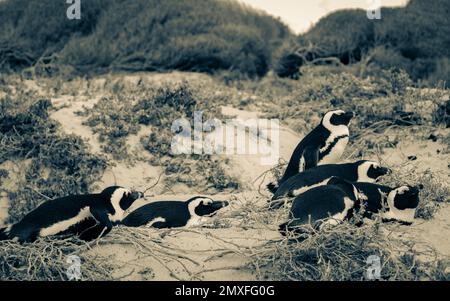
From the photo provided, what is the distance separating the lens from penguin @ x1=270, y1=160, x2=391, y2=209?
6344mm

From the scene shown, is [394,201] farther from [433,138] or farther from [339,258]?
[433,138]

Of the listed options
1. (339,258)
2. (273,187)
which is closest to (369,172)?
(273,187)

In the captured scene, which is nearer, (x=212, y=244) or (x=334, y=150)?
(x=212, y=244)

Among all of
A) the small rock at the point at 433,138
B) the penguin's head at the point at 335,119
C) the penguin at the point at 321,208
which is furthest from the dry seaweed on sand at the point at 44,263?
the small rock at the point at 433,138

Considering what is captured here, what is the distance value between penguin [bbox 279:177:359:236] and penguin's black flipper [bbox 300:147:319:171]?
1567 mm

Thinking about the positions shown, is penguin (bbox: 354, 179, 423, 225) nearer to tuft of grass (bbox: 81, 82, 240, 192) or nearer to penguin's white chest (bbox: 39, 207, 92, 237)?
penguin's white chest (bbox: 39, 207, 92, 237)

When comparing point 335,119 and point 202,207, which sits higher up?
point 335,119

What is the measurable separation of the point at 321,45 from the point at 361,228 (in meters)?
8.14

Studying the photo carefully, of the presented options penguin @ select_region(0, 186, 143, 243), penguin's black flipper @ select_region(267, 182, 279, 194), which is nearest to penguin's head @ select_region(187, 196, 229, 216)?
penguin's black flipper @ select_region(267, 182, 279, 194)

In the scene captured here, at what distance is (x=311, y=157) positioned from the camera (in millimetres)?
7383

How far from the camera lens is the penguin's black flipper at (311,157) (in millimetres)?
7316

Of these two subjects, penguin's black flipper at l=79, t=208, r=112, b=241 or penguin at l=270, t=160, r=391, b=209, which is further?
penguin at l=270, t=160, r=391, b=209

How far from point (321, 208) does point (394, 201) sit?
909 mm

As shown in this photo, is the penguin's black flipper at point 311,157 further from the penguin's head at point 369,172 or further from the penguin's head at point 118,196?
the penguin's head at point 118,196
